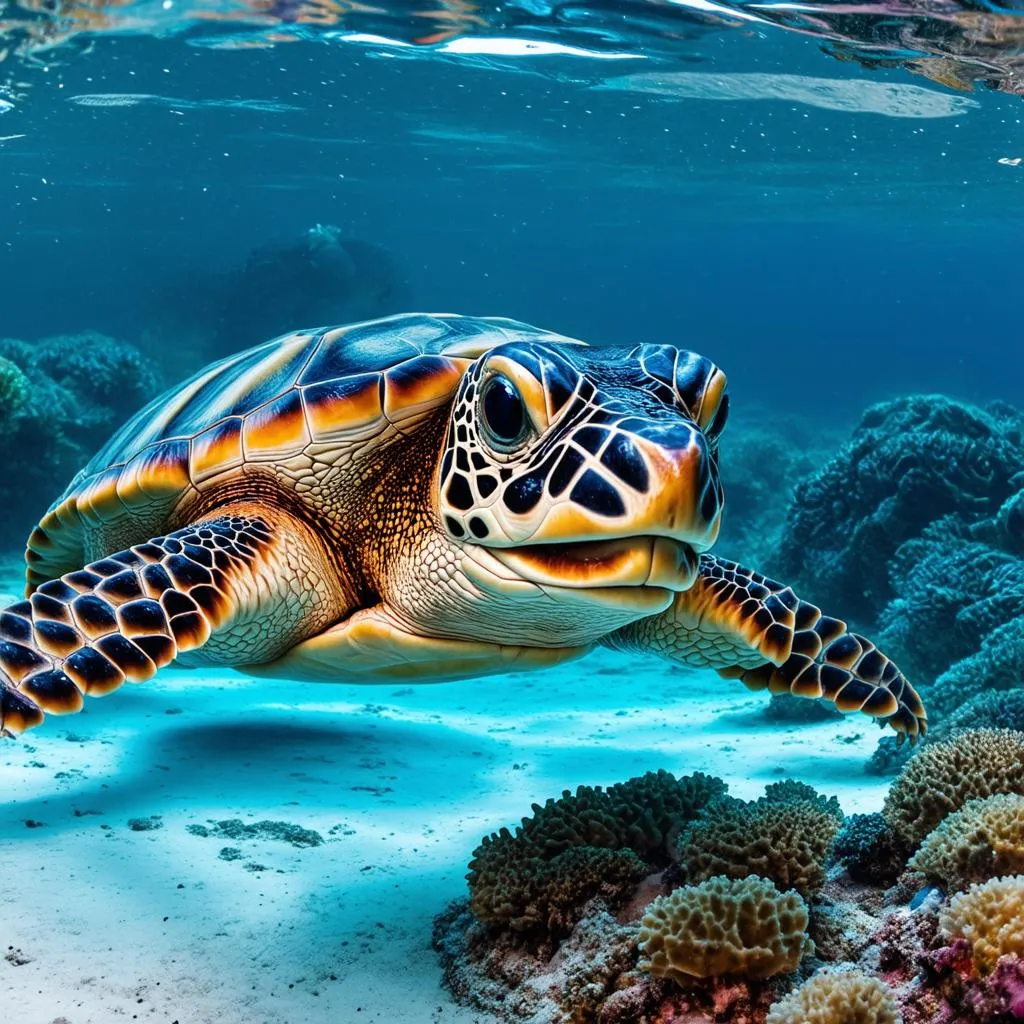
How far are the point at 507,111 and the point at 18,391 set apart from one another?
15.5 metres

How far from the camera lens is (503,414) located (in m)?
2.53

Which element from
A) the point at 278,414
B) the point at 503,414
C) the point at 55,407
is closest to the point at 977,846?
the point at 503,414

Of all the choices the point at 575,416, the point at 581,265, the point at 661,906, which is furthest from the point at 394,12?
the point at 581,265

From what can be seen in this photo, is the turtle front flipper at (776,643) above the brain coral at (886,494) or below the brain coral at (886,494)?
above

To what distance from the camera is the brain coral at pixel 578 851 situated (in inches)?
110

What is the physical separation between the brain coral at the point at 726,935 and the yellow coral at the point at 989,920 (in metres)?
0.39

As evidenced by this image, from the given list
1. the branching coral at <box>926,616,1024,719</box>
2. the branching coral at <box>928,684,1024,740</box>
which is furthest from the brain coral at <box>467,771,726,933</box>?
the branching coral at <box>926,616,1024,719</box>

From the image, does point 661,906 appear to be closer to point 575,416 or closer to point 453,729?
point 575,416

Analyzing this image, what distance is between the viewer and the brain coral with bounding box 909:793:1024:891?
2262mm

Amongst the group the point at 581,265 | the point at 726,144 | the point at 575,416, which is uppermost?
the point at 726,144

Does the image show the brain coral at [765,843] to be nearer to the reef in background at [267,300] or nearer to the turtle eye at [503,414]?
the turtle eye at [503,414]

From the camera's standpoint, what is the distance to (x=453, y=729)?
6.31 m

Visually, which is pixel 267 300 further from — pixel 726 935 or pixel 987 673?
pixel 726 935

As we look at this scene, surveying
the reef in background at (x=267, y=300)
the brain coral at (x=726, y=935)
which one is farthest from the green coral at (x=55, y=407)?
the brain coral at (x=726, y=935)
